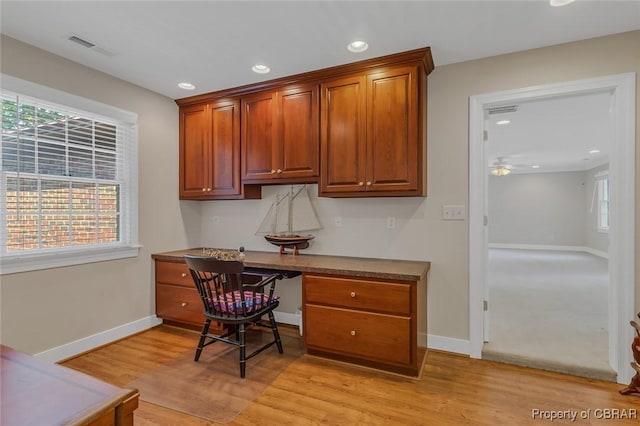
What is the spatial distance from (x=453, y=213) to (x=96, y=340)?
3364 millimetres

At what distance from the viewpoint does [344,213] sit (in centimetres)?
323

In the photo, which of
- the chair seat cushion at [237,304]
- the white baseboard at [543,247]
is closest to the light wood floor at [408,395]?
the chair seat cushion at [237,304]

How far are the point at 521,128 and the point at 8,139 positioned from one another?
5.91 meters

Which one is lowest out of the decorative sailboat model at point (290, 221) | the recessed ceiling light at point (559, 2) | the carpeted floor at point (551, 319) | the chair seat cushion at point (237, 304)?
the carpeted floor at point (551, 319)

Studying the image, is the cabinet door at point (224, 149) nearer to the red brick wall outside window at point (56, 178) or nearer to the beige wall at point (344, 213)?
the beige wall at point (344, 213)

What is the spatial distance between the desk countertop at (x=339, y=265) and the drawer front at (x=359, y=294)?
59mm

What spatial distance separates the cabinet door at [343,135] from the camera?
9.21 ft

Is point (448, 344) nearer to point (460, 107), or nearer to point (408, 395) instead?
point (408, 395)

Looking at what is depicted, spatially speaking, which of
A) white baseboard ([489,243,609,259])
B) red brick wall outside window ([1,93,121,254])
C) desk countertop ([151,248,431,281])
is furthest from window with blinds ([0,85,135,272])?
white baseboard ([489,243,609,259])

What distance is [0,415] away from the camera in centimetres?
70

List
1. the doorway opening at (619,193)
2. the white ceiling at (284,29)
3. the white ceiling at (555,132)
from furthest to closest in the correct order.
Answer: the white ceiling at (555,132)
the doorway opening at (619,193)
the white ceiling at (284,29)

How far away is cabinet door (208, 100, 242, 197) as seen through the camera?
3.43 metres

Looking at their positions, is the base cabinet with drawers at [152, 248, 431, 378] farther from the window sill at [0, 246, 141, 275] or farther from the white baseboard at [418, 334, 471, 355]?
→ the window sill at [0, 246, 141, 275]

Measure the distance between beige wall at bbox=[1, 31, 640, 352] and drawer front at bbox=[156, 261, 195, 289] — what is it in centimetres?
13
